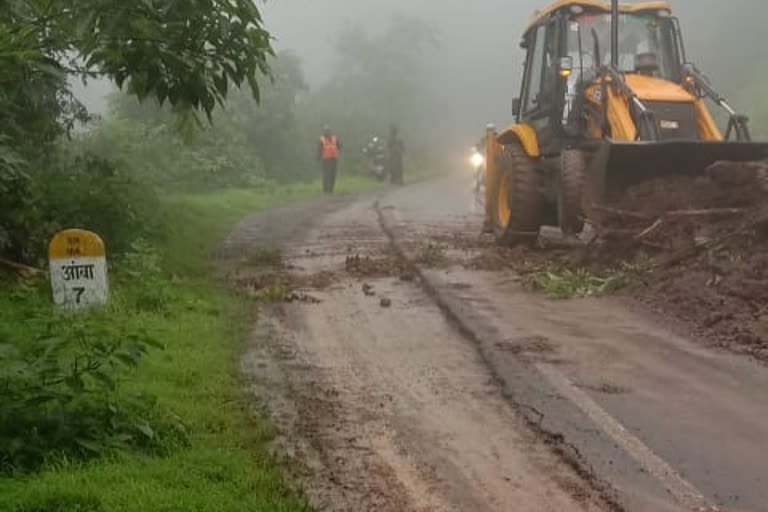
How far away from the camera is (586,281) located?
9.91 meters

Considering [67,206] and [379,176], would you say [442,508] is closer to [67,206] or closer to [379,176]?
[67,206]

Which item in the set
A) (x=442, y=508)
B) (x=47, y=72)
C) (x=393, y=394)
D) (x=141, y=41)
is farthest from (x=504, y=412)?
(x=47, y=72)

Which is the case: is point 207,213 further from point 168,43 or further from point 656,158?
point 168,43

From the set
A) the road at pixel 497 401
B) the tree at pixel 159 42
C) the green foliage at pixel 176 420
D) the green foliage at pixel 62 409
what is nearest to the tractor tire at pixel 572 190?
the road at pixel 497 401

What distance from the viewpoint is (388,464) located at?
513 centimetres

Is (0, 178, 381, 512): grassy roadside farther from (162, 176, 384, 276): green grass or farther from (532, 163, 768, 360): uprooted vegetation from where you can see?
(532, 163, 768, 360): uprooted vegetation

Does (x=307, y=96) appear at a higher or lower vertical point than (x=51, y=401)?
higher

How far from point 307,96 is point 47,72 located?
44220mm

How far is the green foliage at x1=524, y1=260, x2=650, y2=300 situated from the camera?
31.4 feet

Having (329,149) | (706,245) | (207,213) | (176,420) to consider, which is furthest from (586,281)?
(329,149)

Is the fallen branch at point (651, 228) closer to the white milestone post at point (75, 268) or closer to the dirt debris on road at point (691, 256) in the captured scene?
the dirt debris on road at point (691, 256)

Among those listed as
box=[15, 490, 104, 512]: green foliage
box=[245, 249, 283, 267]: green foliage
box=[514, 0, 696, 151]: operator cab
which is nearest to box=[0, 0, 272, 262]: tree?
box=[15, 490, 104, 512]: green foliage

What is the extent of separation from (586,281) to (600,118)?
7.91 ft

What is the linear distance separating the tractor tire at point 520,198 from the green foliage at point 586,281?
6.82 ft
